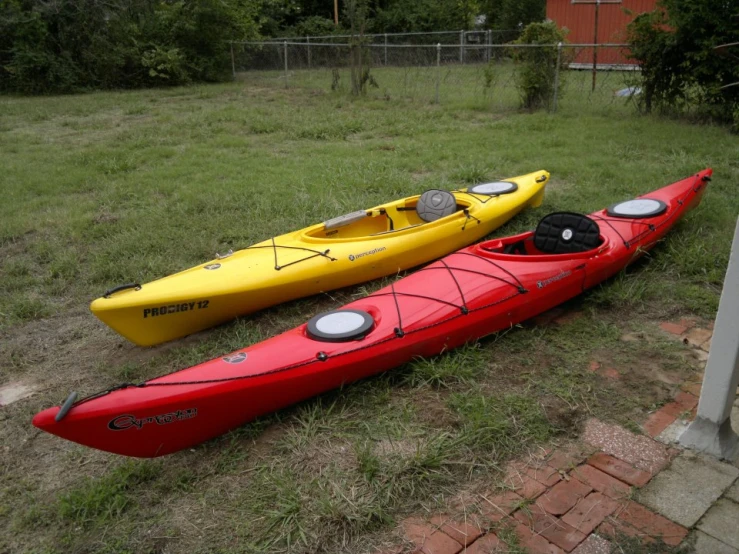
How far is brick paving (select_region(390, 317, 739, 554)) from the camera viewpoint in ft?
7.06

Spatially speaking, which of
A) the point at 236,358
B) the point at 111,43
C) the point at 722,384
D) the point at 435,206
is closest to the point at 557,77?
the point at 435,206

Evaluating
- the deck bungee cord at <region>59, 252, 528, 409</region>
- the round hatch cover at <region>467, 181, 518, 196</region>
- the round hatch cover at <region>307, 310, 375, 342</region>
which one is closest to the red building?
the round hatch cover at <region>467, 181, 518, 196</region>

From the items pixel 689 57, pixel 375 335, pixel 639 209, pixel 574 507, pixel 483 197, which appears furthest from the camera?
pixel 689 57

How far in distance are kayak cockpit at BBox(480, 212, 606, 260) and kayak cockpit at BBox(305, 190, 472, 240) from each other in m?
0.69

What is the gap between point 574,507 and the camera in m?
2.29

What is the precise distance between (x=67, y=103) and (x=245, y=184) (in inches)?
304

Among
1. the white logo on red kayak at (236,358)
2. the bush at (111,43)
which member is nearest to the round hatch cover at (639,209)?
the white logo on red kayak at (236,358)

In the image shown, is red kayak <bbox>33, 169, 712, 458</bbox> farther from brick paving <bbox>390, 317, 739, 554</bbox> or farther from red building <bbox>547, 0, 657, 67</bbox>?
red building <bbox>547, 0, 657, 67</bbox>

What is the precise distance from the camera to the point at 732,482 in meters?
2.35

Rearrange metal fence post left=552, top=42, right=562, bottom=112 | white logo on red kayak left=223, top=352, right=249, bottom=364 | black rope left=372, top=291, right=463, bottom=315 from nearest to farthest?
1. white logo on red kayak left=223, top=352, right=249, bottom=364
2. black rope left=372, top=291, right=463, bottom=315
3. metal fence post left=552, top=42, right=562, bottom=112

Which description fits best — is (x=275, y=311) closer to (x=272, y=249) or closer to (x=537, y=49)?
(x=272, y=249)

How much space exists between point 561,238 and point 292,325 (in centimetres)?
176

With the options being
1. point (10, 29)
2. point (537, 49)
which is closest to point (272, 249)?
point (537, 49)

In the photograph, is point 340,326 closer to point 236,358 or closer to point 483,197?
point 236,358
